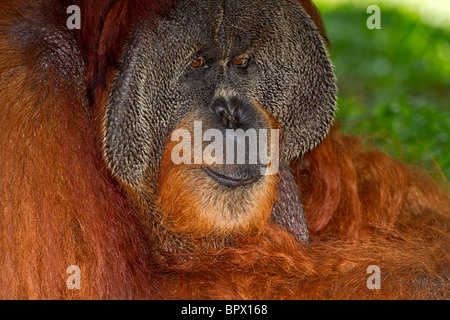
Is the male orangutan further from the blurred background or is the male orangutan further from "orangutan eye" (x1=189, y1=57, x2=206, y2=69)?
the blurred background

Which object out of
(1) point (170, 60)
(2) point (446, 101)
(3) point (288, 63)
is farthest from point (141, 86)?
(2) point (446, 101)

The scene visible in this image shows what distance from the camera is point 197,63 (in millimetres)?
2248

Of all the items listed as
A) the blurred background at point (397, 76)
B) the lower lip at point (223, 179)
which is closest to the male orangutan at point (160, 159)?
the lower lip at point (223, 179)

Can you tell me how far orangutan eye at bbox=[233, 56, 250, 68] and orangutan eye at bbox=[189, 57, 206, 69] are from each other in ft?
0.44

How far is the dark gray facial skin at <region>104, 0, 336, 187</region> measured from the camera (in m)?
2.11

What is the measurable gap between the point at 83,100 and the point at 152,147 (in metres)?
0.29

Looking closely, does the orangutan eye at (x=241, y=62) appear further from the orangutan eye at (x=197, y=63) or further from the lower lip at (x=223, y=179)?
the lower lip at (x=223, y=179)

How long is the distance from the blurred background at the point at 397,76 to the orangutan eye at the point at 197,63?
0.94 meters

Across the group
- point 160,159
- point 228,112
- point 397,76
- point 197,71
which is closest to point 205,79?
point 197,71

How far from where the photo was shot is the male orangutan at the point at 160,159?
2.01 metres

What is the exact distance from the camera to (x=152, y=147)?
223 cm

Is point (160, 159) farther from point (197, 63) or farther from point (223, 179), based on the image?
point (197, 63)
